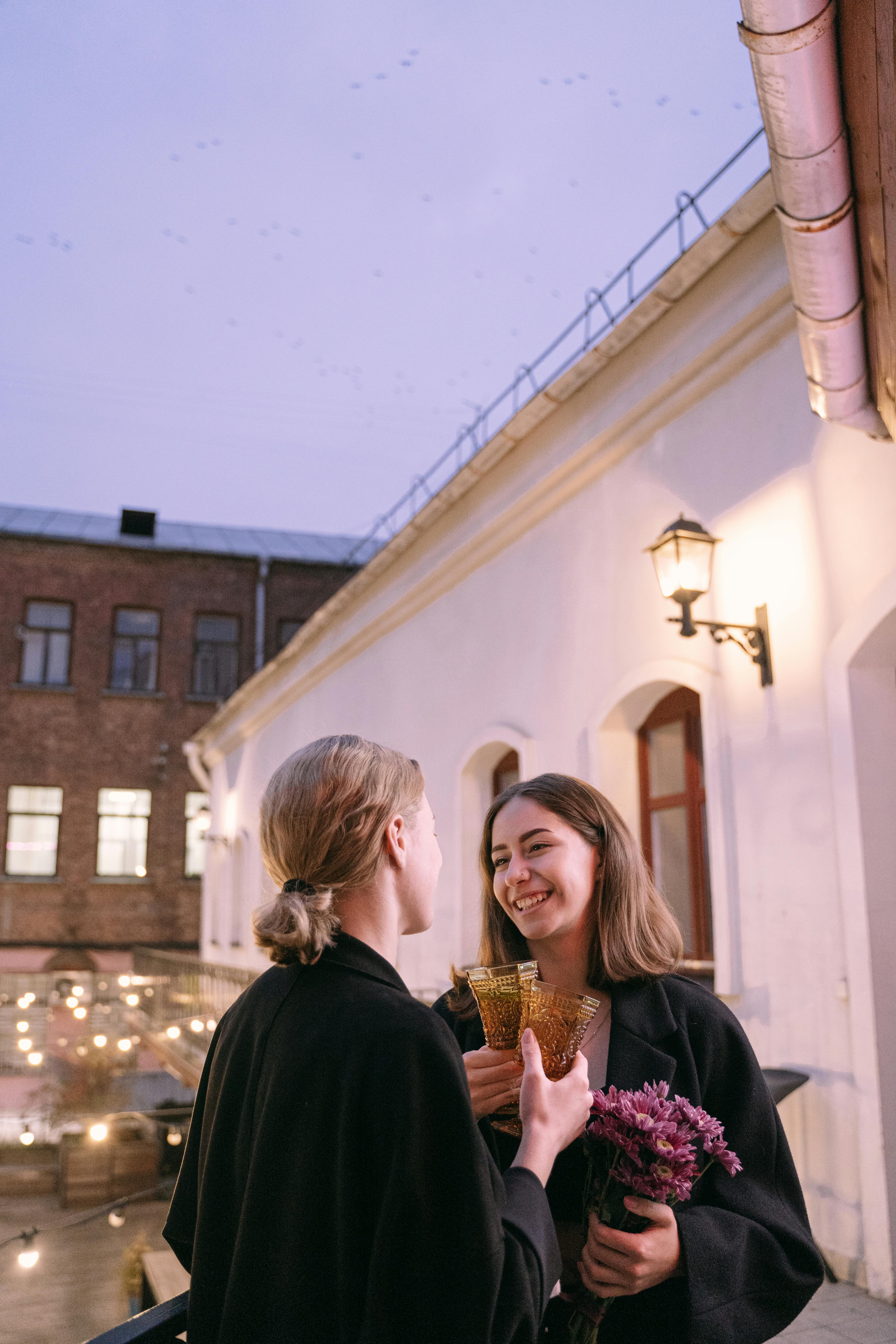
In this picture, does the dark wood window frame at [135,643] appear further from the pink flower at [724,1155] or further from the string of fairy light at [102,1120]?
the pink flower at [724,1155]

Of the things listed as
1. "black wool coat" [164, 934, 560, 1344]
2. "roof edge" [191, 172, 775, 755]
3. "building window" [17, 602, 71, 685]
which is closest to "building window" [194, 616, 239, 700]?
"building window" [17, 602, 71, 685]

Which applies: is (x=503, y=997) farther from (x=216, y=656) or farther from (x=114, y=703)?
(x=216, y=656)

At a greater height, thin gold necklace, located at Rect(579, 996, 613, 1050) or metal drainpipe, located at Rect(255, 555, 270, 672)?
metal drainpipe, located at Rect(255, 555, 270, 672)

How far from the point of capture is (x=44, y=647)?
20.6 m

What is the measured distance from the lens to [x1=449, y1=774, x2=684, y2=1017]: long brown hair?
202 cm

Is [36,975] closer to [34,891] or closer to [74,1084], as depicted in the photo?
[34,891]

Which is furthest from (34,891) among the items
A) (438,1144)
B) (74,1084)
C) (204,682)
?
(438,1144)

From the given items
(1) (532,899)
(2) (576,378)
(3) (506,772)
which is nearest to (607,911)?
(1) (532,899)

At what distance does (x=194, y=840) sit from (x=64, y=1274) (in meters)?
14.3

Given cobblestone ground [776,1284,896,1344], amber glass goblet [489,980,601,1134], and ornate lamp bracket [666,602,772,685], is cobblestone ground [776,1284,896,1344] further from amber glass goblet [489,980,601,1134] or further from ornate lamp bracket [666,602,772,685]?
amber glass goblet [489,980,601,1134]

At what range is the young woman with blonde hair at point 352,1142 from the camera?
1.20 m

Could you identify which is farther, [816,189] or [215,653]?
[215,653]

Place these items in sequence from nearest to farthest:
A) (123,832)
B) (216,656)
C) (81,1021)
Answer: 1. (81,1021)
2. (123,832)
3. (216,656)

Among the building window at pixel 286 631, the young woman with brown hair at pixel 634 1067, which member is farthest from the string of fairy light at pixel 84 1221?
the building window at pixel 286 631
